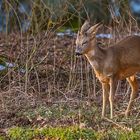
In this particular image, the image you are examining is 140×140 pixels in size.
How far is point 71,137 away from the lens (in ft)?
31.7

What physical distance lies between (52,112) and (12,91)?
1450 mm

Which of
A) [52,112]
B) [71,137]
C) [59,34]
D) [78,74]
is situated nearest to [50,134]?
[71,137]

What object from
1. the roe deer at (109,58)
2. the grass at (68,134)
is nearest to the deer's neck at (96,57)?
the roe deer at (109,58)

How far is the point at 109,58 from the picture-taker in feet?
36.8

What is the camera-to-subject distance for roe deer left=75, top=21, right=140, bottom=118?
11.0 meters

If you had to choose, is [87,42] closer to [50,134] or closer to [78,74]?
[50,134]

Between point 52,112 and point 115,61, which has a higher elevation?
point 115,61

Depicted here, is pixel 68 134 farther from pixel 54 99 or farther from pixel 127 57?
pixel 54 99

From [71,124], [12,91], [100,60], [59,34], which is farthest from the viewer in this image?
[59,34]

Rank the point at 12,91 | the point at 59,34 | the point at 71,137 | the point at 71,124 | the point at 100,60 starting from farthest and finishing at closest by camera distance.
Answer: the point at 59,34
the point at 12,91
the point at 100,60
the point at 71,124
the point at 71,137

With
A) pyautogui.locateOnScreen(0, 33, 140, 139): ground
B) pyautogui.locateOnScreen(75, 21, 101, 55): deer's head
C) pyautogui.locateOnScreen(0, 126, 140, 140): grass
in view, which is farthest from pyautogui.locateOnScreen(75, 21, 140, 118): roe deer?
pyautogui.locateOnScreen(0, 126, 140, 140): grass

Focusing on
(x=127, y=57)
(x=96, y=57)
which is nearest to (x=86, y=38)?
(x=96, y=57)

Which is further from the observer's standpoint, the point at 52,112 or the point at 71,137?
the point at 52,112

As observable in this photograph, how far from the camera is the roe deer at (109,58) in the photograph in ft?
36.0
